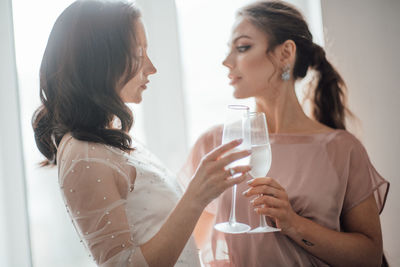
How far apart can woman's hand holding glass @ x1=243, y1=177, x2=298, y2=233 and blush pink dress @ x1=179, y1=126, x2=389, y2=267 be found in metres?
0.16

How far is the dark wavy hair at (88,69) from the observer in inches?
31.2

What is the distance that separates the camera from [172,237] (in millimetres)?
730

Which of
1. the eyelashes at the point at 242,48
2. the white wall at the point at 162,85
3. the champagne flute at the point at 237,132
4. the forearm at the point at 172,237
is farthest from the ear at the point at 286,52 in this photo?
the forearm at the point at 172,237

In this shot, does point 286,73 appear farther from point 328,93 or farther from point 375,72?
point 375,72

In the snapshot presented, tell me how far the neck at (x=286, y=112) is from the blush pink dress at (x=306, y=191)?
5 centimetres

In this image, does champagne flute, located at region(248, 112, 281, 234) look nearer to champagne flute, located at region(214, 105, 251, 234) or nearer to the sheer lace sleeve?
champagne flute, located at region(214, 105, 251, 234)

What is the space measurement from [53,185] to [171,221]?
862mm

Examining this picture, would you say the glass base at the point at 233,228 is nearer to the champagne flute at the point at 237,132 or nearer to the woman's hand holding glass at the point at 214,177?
the champagne flute at the point at 237,132

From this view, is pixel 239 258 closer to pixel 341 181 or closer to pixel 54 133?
pixel 341 181

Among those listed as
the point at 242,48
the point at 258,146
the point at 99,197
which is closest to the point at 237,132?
the point at 258,146

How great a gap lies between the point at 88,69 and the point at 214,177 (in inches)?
15.2

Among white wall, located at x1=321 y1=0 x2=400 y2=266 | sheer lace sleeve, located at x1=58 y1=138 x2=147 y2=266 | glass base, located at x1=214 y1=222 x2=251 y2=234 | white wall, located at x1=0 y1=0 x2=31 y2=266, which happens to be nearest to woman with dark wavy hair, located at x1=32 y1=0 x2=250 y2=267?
sheer lace sleeve, located at x1=58 y1=138 x2=147 y2=266

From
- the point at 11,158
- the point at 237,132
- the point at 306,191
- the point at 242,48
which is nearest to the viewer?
the point at 237,132

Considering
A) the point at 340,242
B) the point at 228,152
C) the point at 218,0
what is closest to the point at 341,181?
the point at 340,242
